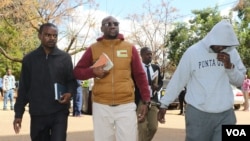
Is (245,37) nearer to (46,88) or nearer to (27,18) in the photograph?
(27,18)

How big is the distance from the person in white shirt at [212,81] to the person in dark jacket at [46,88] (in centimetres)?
138

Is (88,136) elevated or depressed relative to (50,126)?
depressed

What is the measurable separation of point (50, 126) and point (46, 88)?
1.33 feet

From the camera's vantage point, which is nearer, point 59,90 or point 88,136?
point 59,90

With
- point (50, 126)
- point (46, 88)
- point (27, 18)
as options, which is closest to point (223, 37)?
point (46, 88)

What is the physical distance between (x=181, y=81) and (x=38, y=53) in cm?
161

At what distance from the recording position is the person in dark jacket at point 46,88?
17.0ft

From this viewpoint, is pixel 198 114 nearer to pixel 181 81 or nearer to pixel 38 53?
pixel 181 81

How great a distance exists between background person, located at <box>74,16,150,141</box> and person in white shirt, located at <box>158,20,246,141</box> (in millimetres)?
720

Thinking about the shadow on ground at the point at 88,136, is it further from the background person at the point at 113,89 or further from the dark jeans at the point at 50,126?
the background person at the point at 113,89

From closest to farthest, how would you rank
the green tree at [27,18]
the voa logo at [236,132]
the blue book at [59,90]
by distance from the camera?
the voa logo at [236,132] → the blue book at [59,90] → the green tree at [27,18]

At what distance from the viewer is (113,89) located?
16.5 ft

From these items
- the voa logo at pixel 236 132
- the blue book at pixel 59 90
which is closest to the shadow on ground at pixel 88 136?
the blue book at pixel 59 90

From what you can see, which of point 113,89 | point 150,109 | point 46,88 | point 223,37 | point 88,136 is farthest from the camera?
point 88,136
